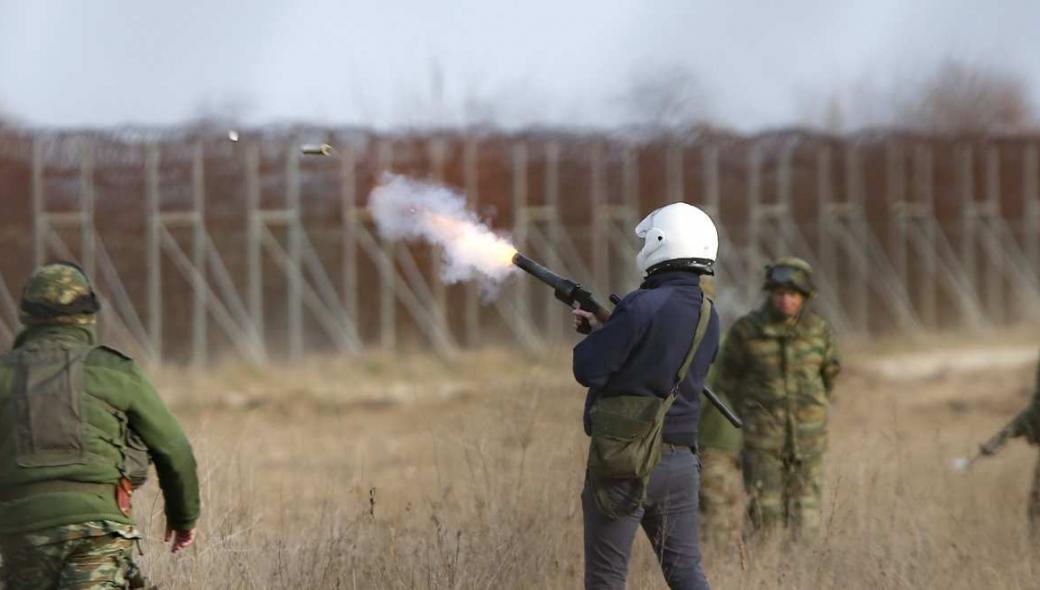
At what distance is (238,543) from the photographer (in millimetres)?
6695

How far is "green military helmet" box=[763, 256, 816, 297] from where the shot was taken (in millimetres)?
8359

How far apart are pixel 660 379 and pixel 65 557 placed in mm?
1989

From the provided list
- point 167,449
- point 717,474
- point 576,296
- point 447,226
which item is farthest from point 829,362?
point 167,449

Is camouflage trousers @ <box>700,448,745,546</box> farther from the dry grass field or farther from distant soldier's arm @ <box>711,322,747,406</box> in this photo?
distant soldier's arm @ <box>711,322,747,406</box>

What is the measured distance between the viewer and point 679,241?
5.32 meters

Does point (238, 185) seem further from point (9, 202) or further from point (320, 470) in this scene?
point (320, 470)

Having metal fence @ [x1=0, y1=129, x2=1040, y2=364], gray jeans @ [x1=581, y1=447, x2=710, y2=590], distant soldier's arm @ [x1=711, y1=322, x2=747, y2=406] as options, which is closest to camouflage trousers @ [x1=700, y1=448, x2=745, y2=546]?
distant soldier's arm @ [x1=711, y1=322, x2=747, y2=406]

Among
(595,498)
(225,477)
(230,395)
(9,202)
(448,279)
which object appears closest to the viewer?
(595,498)

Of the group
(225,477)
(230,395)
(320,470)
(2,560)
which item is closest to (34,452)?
(2,560)

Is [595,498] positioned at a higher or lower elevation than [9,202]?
lower

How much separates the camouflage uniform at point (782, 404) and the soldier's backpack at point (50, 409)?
469 centimetres

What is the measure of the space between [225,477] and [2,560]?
3093mm

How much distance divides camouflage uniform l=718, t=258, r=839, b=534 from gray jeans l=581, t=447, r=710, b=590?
9.94 feet

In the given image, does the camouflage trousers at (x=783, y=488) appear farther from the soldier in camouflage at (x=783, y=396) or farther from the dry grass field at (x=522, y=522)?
the dry grass field at (x=522, y=522)
